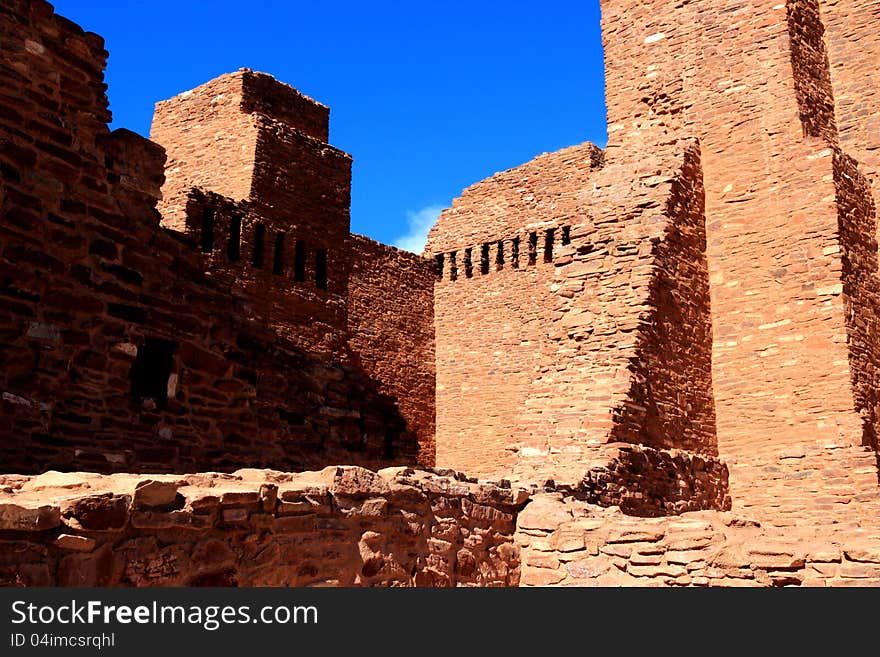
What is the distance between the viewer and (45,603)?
314 centimetres

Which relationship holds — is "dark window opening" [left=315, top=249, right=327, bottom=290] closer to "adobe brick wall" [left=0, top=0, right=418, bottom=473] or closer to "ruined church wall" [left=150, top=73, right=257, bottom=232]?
"ruined church wall" [left=150, top=73, right=257, bottom=232]

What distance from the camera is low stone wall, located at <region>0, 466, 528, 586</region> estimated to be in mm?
3429

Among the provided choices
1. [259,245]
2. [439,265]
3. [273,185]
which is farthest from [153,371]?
[439,265]

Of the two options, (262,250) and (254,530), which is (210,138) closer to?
(262,250)

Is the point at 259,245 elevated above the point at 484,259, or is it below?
below

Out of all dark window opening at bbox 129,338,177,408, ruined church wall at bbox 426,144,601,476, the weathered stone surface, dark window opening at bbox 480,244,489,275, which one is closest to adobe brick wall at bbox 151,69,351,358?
ruined church wall at bbox 426,144,601,476

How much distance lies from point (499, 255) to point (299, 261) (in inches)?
214

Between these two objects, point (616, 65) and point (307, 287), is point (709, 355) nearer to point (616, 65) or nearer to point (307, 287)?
point (616, 65)

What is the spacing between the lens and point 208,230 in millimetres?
18688

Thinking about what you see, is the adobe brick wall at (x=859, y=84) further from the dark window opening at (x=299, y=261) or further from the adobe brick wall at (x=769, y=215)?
the dark window opening at (x=299, y=261)

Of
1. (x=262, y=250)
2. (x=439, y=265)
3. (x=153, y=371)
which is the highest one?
(x=439, y=265)

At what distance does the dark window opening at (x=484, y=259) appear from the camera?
23.2 metres

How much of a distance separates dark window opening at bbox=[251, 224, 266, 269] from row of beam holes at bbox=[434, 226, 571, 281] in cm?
614

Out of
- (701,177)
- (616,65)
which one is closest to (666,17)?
(616,65)
